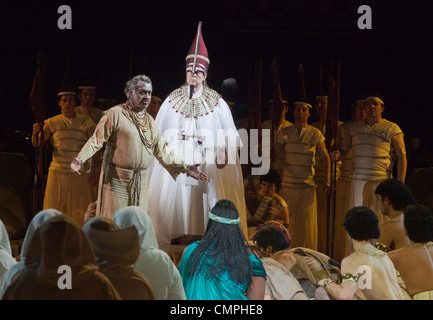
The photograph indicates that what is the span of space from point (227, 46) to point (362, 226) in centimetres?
373

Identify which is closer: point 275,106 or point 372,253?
point 372,253

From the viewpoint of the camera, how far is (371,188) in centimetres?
884

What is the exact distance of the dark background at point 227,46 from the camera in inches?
352

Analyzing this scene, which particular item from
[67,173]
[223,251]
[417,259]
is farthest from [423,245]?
[67,173]

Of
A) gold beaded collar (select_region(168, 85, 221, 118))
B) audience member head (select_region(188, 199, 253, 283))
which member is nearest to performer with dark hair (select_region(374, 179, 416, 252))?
audience member head (select_region(188, 199, 253, 283))

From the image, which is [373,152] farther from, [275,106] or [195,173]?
[195,173]

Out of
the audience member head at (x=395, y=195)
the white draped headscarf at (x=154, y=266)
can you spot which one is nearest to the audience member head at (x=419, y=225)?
the audience member head at (x=395, y=195)

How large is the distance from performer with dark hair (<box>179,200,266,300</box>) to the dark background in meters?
3.61

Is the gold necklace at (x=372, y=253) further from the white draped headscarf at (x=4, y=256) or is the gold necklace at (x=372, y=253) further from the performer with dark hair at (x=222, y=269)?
the white draped headscarf at (x=4, y=256)

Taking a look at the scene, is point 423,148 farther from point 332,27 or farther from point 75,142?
point 75,142

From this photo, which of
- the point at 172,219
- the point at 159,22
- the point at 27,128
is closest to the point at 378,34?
the point at 159,22

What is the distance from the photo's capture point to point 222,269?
5648 millimetres

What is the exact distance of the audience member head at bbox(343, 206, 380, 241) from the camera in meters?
6.04
